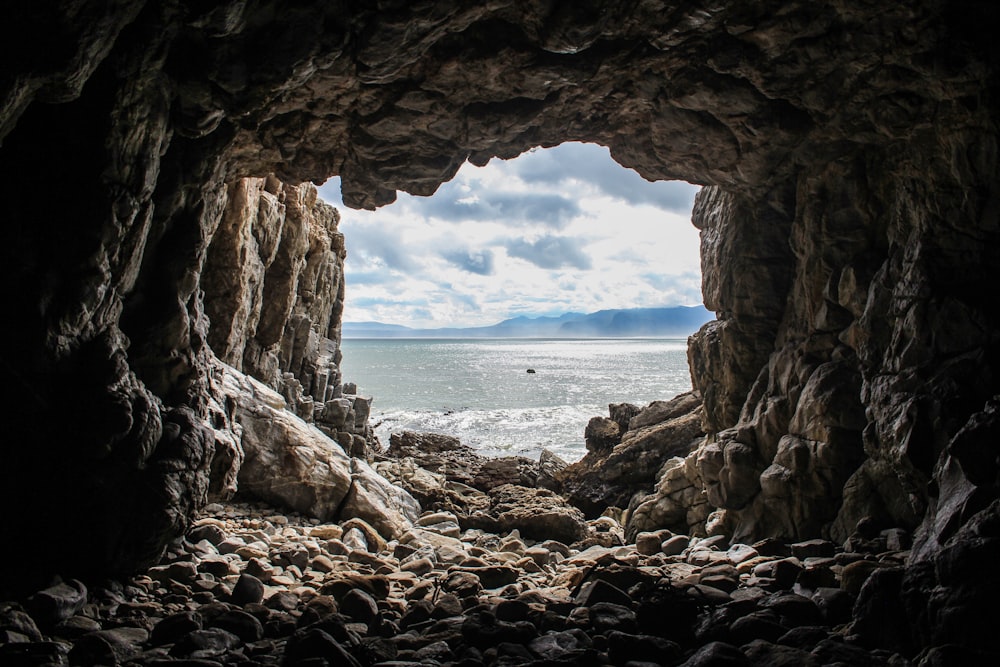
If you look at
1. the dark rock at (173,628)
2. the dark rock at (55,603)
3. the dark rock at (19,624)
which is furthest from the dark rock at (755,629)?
the dark rock at (55,603)

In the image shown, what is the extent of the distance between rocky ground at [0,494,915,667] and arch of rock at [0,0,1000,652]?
0.99m

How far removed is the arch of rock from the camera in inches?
290

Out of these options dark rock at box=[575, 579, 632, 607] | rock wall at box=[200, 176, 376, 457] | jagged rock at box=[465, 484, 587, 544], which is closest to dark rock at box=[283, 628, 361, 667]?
dark rock at box=[575, 579, 632, 607]

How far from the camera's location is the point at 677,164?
1444 centimetres

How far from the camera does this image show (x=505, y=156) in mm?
14172

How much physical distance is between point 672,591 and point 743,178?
35.3 feet

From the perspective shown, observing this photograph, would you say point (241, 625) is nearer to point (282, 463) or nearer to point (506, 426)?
point (282, 463)

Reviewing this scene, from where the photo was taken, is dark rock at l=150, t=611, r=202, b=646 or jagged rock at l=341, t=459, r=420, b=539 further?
jagged rock at l=341, t=459, r=420, b=539

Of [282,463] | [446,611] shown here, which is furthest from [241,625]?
[282,463]

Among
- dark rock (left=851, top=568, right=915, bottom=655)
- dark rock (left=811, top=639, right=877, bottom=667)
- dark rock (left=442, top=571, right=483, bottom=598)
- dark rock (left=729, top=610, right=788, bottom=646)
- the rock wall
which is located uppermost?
the rock wall

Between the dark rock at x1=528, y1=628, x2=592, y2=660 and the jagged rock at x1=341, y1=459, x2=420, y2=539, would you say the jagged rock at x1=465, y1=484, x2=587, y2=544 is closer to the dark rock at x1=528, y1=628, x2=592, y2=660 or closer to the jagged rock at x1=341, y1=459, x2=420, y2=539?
the jagged rock at x1=341, y1=459, x2=420, y2=539

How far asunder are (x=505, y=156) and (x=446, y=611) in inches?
432

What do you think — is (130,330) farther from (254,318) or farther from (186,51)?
(254,318)

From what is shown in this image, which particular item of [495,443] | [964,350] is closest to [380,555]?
[964,350]
